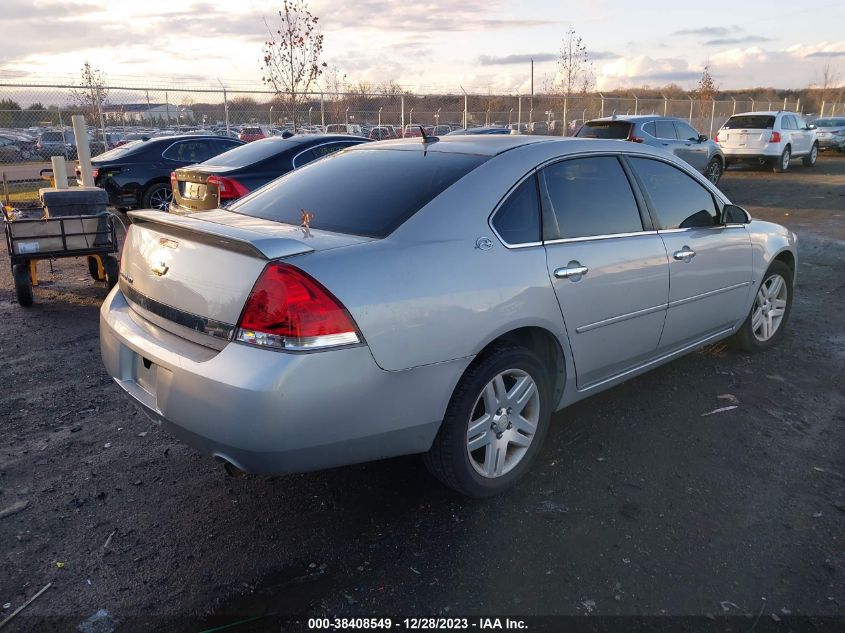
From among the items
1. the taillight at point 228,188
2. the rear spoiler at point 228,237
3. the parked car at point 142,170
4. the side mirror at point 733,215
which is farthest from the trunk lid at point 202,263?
the parked car at point 142,170

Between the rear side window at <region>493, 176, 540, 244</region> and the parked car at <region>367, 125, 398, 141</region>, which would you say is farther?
the parked car at <region>367, 125, 398, 141</region>

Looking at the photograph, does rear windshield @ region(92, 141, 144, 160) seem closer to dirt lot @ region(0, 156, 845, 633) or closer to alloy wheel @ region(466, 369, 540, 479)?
dirt lot @ region(0, 156, 845, 633)

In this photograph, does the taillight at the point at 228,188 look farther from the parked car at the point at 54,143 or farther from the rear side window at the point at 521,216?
the parked car at the point at 54,143

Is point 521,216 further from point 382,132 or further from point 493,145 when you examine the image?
point 382,132

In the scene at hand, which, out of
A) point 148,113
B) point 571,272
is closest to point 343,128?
point 148,113

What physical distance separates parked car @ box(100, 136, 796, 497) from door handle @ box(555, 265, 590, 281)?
0.02m

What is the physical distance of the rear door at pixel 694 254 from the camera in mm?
4062

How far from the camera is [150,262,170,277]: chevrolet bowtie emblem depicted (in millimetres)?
2977

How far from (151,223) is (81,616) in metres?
1.70

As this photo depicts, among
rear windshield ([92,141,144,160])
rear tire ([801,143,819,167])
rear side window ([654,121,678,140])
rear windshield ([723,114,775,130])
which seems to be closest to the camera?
rear windshield ([92,141,144,160])

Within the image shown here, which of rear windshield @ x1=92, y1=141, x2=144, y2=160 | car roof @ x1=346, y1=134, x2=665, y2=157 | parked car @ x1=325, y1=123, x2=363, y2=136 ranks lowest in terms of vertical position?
rear windshield @ x1=92, y1=141, x2=144, y2=160

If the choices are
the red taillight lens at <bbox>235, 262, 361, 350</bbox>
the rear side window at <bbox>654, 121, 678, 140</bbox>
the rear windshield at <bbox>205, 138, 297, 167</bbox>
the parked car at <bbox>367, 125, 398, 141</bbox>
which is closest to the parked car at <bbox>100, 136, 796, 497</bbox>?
the red taillight lens at <bbox>235, 262, 361, 350</bbox>

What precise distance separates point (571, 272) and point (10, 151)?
63.3ft

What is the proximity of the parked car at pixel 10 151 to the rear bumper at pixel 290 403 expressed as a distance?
18287 millimetres
